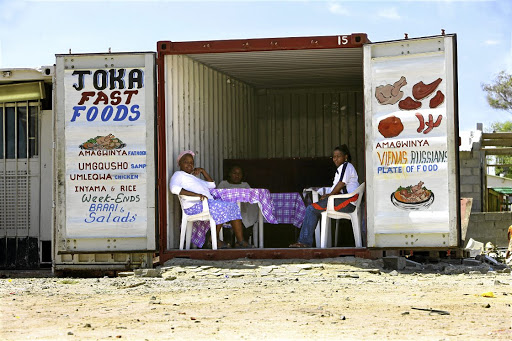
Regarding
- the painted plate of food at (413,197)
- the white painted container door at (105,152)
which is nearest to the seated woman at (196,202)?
the white painted container door at (105,152)

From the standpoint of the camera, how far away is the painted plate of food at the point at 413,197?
1108 cm

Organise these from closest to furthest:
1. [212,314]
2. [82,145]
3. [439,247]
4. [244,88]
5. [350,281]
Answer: [212,314] < [350,281] < [439,247] < [82,145] < [244,88]

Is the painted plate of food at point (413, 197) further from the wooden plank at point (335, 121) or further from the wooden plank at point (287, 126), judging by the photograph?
the wooden plank at point (287, 126)

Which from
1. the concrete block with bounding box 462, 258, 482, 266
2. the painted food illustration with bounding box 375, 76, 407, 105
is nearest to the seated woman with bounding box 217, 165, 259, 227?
the painted food illustration with bounding box 375, 76, 407, 105

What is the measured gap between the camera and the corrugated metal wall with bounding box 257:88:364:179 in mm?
16891

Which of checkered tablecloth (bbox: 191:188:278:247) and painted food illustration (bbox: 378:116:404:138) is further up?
painted food illustration (bbox: 378:116:404:138)

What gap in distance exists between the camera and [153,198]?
11.6 m

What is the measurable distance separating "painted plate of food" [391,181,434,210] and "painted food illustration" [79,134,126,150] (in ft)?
11.6

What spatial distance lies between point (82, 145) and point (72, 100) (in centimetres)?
60

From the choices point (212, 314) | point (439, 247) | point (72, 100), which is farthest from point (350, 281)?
point (72, 100)

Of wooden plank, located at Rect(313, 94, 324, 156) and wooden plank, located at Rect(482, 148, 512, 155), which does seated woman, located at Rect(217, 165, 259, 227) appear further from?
wooden plank, located at Rect(482, 148, 512, 155)

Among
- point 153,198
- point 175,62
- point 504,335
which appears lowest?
point 504,335

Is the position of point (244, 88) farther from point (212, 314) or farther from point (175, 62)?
point (212, 314)

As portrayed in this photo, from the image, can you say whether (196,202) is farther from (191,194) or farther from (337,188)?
(337,188)
